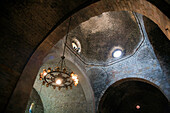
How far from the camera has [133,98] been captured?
12781mm

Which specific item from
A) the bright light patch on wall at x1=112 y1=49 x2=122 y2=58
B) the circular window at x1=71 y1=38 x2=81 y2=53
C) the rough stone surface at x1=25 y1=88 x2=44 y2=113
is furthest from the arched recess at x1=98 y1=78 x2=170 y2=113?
the rough stone surface at x1=25 y1=88 x2=44 y2=113

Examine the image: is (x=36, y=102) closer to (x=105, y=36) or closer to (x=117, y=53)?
(x=117, y=53)

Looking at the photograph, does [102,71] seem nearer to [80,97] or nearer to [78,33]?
[80,97]

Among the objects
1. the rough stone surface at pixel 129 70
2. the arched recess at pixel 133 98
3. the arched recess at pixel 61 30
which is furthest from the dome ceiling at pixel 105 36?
the arched recess at pixel 61 30

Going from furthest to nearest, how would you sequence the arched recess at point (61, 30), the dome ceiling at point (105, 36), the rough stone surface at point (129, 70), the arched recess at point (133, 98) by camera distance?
the dome ceiling at point (105, 36)
the arched recess at point (133, 98)
the rough stone surface at point (129, 70)
the arched recess at point (61, 30)

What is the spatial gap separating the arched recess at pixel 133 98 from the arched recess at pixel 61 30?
6.15m

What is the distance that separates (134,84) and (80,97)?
394cm

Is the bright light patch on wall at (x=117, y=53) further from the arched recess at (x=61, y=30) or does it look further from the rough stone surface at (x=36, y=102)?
the arched recess at (x=61, y=30)

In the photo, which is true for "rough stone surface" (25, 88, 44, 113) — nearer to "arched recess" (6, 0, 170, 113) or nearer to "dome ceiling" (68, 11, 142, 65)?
"dome ceiling" (68, 11, 142, 65)

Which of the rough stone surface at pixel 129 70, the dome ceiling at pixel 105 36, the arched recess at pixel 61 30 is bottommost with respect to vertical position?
the arched recess at pixel 61 30

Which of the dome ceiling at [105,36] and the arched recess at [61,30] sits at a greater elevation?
the dome ceiling at [105,36]

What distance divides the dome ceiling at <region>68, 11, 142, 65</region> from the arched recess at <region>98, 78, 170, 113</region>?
2079 millimetres

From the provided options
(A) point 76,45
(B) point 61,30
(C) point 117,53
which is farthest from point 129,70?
(B) point 61,30

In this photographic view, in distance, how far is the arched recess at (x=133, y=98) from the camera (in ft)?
33.8
